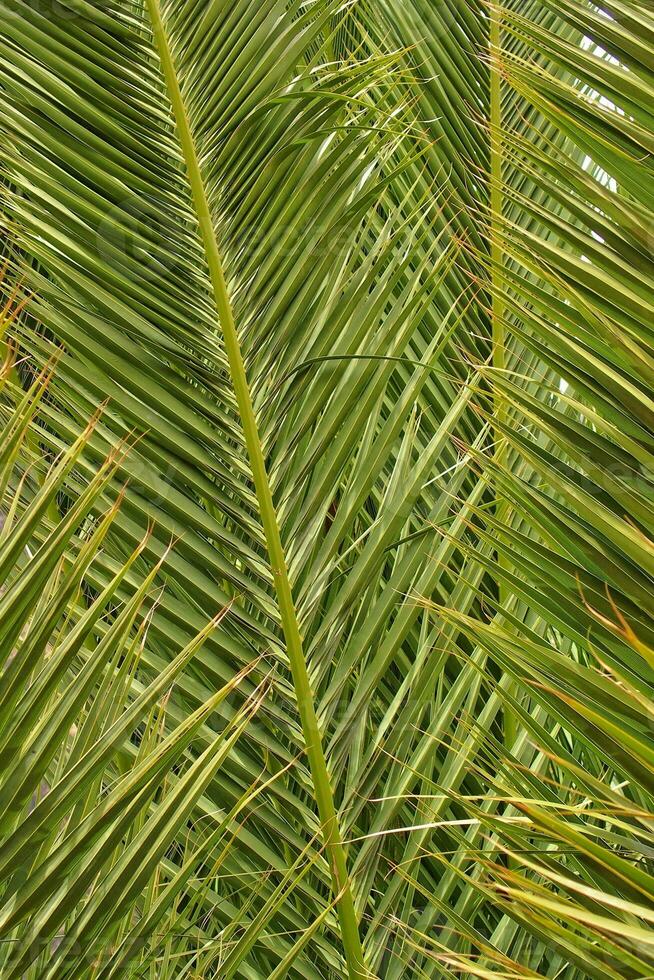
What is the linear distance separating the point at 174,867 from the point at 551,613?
0.51 m

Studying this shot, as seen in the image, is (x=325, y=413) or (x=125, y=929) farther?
(x=325, y=413)

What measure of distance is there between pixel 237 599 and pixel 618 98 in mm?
580

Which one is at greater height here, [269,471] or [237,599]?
[269,471]

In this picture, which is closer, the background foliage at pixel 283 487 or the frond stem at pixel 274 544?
the background foliage at pixel 283 487

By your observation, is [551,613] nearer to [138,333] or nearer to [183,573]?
[183,573]

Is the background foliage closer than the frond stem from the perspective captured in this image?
Yes

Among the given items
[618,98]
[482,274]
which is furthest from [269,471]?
[482,274]

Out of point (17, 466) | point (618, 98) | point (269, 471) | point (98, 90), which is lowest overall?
point (17, 466)

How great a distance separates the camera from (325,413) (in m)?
1.03

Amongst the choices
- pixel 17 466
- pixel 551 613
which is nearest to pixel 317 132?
pixel 17 466

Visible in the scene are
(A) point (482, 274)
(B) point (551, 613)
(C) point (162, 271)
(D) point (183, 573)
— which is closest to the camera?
(B) point (551, 613)

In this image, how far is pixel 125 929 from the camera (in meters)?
0.75

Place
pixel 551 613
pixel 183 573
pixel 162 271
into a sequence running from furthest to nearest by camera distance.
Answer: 1. pixel 162 271
2. pixel 183 573
3. pixel 551 613

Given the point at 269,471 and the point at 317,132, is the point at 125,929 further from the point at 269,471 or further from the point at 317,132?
the point at 317,132
